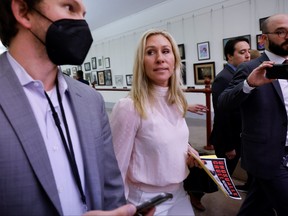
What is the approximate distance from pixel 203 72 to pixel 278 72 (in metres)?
5.86

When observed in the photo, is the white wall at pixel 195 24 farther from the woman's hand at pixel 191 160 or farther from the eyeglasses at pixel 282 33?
the woman's hand at pixel 191 160

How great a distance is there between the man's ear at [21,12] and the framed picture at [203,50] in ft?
22.5

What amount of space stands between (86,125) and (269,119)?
1634 mm

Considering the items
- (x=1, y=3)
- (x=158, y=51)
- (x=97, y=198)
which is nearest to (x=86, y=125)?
(x=97, y=198)

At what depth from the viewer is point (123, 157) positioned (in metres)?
1.71

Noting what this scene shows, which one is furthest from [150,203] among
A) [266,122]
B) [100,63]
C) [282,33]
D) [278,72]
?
[100,63]

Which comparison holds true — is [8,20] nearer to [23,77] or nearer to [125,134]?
[23,77]

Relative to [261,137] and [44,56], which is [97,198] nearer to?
[44,56]

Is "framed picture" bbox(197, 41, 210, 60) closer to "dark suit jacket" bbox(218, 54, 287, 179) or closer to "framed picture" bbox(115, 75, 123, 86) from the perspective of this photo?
"framed picture" bbox(115, 75, 123, 86)

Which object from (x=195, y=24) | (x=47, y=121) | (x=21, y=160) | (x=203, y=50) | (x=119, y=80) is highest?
(x=195, y=24)

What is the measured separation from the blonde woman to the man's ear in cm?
87

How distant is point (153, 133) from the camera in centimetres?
167

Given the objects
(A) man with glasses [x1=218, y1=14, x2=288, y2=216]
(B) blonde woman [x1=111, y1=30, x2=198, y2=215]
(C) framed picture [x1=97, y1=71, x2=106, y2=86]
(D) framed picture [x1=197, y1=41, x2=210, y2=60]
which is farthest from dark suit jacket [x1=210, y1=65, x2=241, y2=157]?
(C) framed picture [x1=97, y1=71, x2=106, y2=86]

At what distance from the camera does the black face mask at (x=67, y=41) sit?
1.05m
